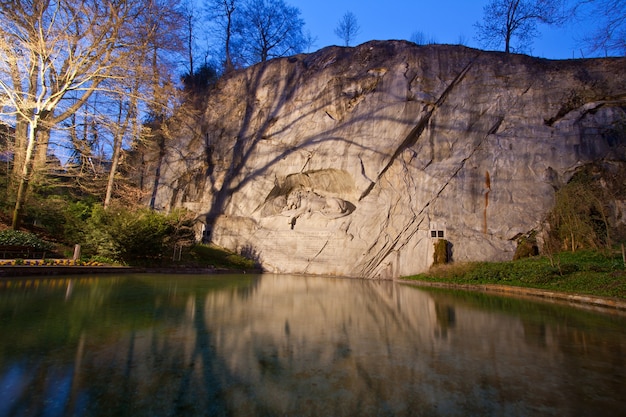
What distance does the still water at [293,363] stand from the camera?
2.06 meters

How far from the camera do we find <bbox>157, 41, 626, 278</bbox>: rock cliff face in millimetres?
16250

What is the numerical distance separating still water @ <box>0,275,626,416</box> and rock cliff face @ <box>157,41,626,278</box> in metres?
12.0

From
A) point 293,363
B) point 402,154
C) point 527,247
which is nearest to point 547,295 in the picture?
point 527,247

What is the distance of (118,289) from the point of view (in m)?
6.98

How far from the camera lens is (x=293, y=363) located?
281 cm

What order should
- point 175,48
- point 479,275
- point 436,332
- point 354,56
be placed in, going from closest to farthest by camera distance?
point 436,332
point 479,275
point 175,48
point 354,56

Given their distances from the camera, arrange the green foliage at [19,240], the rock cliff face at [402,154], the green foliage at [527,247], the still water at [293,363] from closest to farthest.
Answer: the still water at [293,363] → the green foliage at [19,240] → the green foliage at [527,247] → the rock cliff face at [402,154]

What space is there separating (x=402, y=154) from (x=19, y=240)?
15.9m

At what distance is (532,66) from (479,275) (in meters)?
12.2

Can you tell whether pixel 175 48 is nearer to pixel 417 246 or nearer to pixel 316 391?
pixel 417 246

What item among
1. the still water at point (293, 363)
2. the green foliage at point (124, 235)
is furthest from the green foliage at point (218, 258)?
the still water at point (293, 363)

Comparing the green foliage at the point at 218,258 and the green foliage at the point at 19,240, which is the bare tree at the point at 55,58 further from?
the green foliage at the point at 218,258

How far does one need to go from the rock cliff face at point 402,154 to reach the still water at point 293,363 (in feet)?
39.3

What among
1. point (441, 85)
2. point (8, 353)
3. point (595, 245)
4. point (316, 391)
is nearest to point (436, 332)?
point (316, 391)
